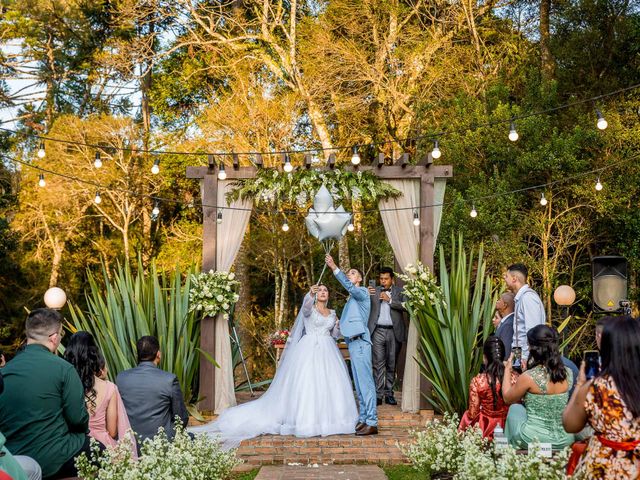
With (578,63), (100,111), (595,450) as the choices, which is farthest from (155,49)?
(595,450)

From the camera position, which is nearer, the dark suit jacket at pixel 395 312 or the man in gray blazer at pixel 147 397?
the man in gray blazer at pixel 147 397

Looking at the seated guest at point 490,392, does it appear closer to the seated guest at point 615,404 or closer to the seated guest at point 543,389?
the seated guest at point 543,389

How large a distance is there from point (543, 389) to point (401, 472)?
94.7 inches

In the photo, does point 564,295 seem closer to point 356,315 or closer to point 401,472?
point 356,315

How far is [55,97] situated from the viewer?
77.3 ft

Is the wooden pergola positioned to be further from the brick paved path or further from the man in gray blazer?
the man in gray blazer

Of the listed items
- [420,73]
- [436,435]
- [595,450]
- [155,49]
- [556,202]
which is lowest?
[436,435]

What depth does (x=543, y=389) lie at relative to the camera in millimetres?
5086

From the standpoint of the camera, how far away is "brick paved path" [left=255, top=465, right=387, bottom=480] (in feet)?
21.7

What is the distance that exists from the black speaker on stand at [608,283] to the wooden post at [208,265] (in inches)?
192

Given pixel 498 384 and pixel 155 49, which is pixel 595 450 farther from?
pixel 155 49

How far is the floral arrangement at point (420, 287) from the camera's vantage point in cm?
878

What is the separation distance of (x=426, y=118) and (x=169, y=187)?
8.39 meters

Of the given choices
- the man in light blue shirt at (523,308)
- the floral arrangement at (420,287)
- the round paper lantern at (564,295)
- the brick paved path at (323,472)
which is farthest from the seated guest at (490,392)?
the round paper lantern at (564,295)
